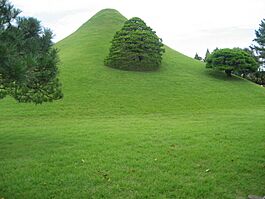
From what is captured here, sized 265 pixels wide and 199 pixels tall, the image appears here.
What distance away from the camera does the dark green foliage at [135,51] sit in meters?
30.1

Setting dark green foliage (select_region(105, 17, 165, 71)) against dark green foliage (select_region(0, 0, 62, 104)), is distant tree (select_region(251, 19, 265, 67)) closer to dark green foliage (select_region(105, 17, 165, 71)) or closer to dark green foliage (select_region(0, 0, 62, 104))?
dark green foliage (select_region(105, 17, 165, 71))

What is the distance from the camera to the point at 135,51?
30.0 meters

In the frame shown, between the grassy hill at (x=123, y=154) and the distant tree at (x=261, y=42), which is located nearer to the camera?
the grassy hill at (x=123, y=154)

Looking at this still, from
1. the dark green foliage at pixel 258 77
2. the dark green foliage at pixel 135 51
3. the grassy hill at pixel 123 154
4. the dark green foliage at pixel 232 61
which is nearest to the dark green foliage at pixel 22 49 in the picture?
the grassy hill at pixel 123 154

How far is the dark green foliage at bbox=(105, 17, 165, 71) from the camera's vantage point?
3006 cm

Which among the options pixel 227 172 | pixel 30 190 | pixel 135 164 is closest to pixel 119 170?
pixel 135 164

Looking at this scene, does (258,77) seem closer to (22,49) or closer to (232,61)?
(232,61)

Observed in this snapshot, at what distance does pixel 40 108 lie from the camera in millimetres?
19125

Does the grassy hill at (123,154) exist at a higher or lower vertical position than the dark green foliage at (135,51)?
lower

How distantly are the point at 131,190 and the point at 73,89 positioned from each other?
18824 mm

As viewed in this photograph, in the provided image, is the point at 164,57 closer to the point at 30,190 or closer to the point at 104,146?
the point at 104,146

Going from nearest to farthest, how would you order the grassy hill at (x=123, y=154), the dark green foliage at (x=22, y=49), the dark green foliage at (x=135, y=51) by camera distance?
the dark green foliage at (x=22, y=49)
the grassy hill at (x=123, y=154)
the dark green foliage at (x=135, y=51)

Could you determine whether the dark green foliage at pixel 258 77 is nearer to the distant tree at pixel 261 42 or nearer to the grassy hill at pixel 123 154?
the distant tree at pixel 261 42

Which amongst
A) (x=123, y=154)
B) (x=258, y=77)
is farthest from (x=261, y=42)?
(x=123, y=154)
